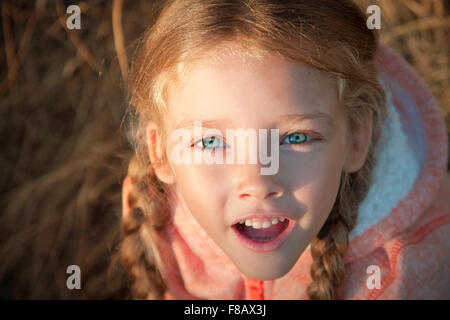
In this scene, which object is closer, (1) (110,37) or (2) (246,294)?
(2) (246,294)

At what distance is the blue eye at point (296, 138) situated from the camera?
975 mm

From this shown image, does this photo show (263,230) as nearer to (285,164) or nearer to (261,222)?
(261,222)

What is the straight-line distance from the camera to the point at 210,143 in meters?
0.99

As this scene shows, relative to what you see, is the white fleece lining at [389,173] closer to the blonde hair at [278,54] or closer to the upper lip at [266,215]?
the blonde hair at [278,54]

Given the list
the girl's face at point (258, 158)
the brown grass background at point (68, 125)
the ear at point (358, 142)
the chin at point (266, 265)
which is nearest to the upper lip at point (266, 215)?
the girl's face at point (258, 158)

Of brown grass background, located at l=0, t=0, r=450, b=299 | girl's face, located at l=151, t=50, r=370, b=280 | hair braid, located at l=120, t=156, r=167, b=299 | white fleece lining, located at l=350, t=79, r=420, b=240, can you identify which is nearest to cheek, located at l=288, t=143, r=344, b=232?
girl's face, located at l=151, t=50, r=370, b=280

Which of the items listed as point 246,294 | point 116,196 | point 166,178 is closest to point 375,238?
point 246,294

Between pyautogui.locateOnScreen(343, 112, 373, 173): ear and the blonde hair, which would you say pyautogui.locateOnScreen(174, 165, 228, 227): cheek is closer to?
the blonde hair

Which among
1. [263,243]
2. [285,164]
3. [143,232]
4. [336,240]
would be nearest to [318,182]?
[285,164]

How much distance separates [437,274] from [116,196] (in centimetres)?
122

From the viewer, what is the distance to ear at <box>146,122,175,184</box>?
1.18 metres
